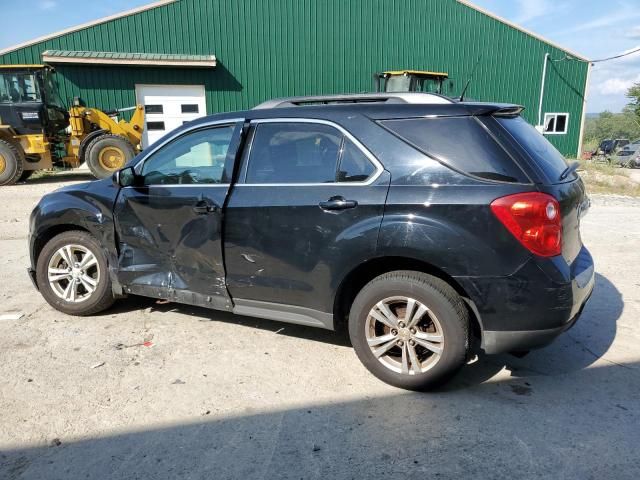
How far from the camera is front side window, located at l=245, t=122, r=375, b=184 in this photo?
316cm

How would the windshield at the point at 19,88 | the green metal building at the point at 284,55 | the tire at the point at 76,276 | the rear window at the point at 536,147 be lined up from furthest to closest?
the green metal building at the point at 284,55, the windshield at the point at 19,88, the tire at the point at 76,276, the rear window at the point at 536,147

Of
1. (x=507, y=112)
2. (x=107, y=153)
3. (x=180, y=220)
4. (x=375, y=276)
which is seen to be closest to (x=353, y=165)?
(x=375, y=276)

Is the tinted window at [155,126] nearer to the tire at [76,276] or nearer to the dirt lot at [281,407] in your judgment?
the tire at [76,276]

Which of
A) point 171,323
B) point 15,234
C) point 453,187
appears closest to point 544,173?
point 453,187

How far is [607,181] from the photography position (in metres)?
13.4

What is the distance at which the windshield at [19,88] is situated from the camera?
41.8ft

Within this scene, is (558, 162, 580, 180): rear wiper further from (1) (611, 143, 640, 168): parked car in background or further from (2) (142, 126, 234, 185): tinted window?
(1) (611, 143, 640, 168): parked car in background

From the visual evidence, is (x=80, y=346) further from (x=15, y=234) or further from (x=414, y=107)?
(x=15, y=234)

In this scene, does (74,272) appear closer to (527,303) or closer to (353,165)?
(353,165)

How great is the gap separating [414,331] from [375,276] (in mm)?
437

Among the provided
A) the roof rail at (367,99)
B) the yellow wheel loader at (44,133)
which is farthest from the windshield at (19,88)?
the roof rail at (367,99)

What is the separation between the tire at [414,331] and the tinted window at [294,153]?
2.69 feet

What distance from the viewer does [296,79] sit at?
19.1 meters

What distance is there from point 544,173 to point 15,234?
25.7ft
